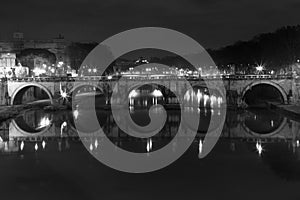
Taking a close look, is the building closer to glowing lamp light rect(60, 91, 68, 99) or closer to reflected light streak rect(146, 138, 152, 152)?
glowing lamp light rect(60, 91, 68, 99)

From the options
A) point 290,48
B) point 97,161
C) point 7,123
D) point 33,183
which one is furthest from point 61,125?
point 290,48

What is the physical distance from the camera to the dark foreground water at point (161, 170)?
21938 millimetres

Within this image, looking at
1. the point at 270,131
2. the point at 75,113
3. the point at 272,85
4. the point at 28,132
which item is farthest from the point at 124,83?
the point at 270,131

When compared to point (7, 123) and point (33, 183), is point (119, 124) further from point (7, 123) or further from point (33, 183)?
point (33, 183)

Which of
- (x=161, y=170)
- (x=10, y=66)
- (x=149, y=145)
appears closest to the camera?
(x=161, y=170)

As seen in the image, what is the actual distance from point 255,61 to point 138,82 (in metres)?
29.3

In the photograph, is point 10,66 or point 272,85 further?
point 10,66

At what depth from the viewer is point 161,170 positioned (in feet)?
85.0

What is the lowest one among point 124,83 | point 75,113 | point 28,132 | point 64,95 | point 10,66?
point 28,132

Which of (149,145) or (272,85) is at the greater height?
(272,85)

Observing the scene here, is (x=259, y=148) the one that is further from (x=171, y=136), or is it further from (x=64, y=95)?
(x=64, y=95)

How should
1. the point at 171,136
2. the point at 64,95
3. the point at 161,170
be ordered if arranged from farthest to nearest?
the point at 64,95
the point at 171,136
the point at 161,170

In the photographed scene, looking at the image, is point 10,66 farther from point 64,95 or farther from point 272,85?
point 272,85

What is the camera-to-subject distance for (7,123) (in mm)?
44125
